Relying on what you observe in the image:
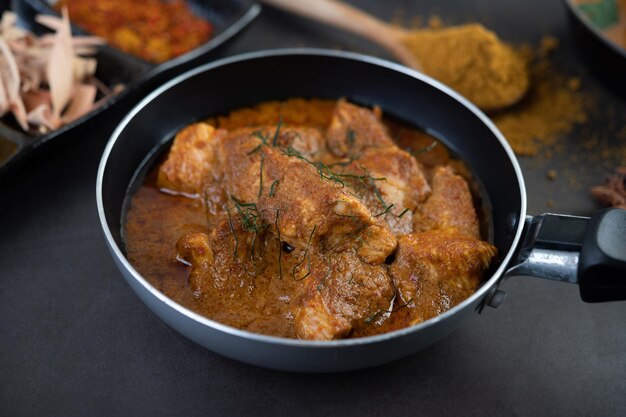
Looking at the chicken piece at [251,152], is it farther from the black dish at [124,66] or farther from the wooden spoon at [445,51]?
the wooden spoon at [445,51]

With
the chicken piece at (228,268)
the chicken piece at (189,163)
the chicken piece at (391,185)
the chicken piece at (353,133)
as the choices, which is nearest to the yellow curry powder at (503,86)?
the chicken piece at (353,133)

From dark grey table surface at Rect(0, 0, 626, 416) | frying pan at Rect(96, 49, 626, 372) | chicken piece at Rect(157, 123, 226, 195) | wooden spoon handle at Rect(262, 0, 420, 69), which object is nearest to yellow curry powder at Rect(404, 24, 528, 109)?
wooden spoon handle at Rect(262, 0, 420, 69)

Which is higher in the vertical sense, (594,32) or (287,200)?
(594,32)

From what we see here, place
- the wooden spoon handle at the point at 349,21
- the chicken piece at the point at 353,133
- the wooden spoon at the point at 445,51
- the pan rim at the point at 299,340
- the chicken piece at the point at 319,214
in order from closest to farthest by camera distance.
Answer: the pan rim at the point at 299,340
the chicken piece at the point at 319,214
the chicken piece at the point at 353,133
the wooden spoon at the point at 445,51
the wooden spoon handle at the point at 349,21

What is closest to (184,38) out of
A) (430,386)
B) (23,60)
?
(23,60)

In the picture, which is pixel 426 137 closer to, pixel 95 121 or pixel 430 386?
pixel 430 386

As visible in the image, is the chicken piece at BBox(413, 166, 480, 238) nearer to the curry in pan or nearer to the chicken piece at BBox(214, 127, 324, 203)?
the curry in pan
